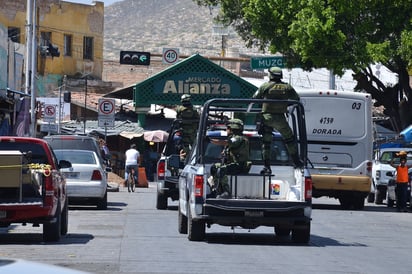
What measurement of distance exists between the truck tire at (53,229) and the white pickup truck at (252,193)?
2027mm

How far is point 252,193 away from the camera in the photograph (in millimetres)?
16500

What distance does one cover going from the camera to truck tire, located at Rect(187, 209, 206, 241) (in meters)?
16.1

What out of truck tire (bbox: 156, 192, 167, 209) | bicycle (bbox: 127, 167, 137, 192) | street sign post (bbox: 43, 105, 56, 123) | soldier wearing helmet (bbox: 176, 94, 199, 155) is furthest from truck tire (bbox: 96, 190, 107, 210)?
street sign post (bbox: 43, 105, 56, 123)

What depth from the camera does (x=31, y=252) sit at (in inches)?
570

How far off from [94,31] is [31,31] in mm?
34766

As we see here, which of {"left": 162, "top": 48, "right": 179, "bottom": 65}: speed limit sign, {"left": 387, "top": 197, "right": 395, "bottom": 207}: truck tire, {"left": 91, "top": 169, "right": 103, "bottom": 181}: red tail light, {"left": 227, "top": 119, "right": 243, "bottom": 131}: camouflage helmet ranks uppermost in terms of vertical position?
{"left": 162, "top": 48, "right": 179, "bottom": 65}: speed limit sign

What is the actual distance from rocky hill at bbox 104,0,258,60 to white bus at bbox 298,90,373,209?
312ft

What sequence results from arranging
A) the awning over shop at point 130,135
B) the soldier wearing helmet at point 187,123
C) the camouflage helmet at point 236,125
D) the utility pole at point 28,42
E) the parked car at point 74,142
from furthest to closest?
1. the awning over shop at point 130,135
2. the utility pole at point 28,42
3. the parked car at point 74,142
4. the soldier wearing helmet at point 187,123
5. the camouflage helmet at point 236,125

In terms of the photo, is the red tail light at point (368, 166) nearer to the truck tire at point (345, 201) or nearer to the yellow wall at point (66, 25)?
the truck tire at point (345, 201)

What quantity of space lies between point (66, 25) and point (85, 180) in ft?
149

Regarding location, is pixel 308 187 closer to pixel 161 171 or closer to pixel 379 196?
pixel 161 171

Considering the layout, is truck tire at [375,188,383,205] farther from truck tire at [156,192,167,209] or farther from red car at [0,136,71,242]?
red car at [0,136,71,242]

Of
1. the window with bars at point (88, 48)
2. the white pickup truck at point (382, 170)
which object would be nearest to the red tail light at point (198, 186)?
the white pickup truck at point (382, 170)

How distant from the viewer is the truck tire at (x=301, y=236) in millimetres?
16411
